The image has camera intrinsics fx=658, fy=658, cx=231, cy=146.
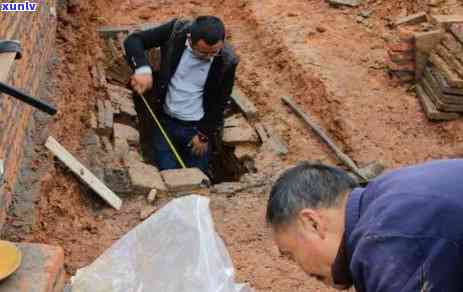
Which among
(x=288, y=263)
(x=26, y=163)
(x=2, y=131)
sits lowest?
(x=288, y=263)

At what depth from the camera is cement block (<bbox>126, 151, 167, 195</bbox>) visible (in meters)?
5.28

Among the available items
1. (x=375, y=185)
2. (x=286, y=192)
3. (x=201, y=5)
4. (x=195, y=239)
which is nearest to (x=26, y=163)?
(x=195, y=239)

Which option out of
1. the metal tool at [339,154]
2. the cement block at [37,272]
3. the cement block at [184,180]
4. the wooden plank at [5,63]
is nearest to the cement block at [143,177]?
the cement block at [184,180]

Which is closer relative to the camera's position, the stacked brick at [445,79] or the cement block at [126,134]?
the cement block at [126,134]

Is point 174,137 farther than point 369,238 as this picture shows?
Yes

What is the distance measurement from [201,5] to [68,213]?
14.6 ft

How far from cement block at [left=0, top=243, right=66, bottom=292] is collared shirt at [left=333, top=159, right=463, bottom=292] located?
1674 millimetres

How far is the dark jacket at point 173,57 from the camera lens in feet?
19.6

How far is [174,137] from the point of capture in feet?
22.2

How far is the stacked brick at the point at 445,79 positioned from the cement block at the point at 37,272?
4275mm

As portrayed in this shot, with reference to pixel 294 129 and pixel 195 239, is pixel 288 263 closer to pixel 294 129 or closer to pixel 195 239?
pixel 195 239

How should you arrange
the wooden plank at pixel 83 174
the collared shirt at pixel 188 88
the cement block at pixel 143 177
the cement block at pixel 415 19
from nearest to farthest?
1. the wooden plank at pixel 83 174
2. the cement block at pixel 143 177
3. the collared shirt at pixel 188 88
4. the cement block at pixel 415 19

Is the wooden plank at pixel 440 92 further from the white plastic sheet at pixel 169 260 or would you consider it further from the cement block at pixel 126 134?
the white plastic sheet at pixel 169 260

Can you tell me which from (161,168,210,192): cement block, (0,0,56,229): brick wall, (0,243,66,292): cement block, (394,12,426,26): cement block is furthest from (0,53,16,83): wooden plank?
(394,12,426,26): cement block
